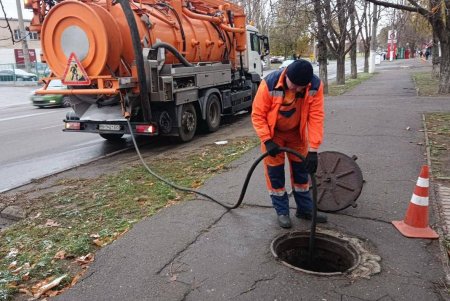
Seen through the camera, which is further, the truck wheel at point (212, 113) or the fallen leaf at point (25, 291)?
the truck wheel at point (212, 113)

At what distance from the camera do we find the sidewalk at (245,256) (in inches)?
125

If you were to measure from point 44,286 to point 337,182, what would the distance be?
122 inches

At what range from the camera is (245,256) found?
3.71 meters

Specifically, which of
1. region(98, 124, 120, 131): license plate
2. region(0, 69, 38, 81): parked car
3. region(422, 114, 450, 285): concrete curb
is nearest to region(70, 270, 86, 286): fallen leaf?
region(422, 114, 450, 285): concrete curb

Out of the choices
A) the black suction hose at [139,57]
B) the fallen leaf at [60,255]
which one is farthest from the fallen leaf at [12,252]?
the black suction hose at [139,57]

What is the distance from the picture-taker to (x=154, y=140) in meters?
10.0

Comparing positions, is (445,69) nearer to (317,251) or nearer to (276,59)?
(317,251)

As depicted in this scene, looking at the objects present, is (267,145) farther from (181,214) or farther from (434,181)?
(434,181)

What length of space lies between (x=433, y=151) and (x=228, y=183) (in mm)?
3778

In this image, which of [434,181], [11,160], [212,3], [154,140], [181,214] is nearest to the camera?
[181,214]

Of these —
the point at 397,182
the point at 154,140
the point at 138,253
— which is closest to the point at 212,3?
the point at 154,140

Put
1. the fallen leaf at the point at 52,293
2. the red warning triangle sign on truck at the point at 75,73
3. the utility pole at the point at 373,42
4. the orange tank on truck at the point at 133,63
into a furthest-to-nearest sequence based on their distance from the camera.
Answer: the utility pole at the point at 373,42 < the red warning triangle sign on truck at the point at 75,73 < the orange tank on truck at the point at 133,63 < the fallen leaf at the point at 52,293

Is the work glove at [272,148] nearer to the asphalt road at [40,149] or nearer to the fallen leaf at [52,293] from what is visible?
the fallen leaf at [52,293]

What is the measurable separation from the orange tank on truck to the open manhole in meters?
4.66
